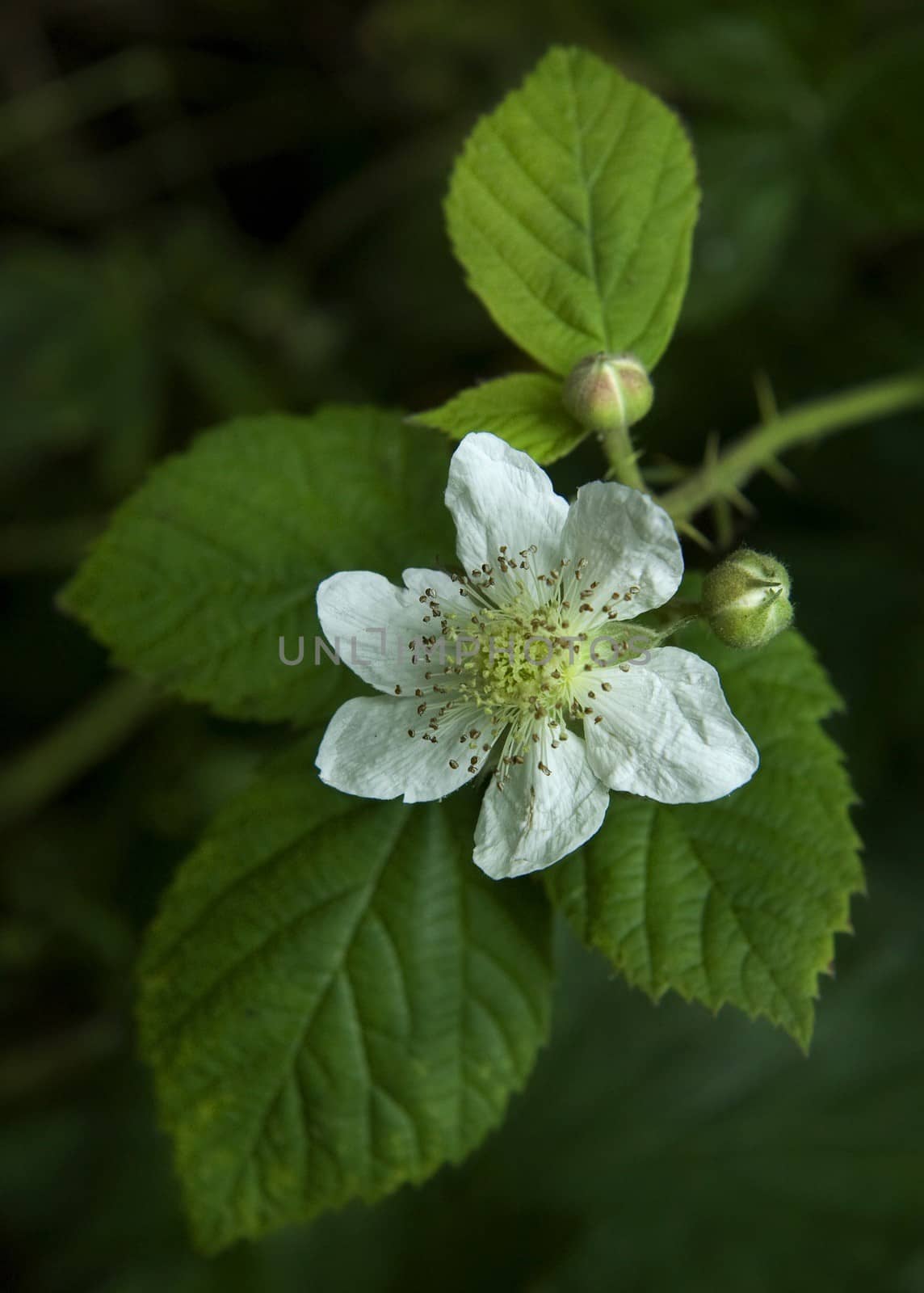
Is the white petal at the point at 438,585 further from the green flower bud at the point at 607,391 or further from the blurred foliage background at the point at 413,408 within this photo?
the blurred foliage background at the point at 413,408

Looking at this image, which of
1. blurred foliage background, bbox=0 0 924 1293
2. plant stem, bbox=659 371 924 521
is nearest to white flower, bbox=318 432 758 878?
plant stem, bbox=659 371 924 521

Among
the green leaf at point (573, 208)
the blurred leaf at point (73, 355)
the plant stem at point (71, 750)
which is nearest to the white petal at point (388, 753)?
the green leaf at point (573, 208)

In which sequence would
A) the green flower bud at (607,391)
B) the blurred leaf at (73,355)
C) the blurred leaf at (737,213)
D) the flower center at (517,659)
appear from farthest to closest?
the blurred leaf at (73,355)
the blurred leaf at (737,213)
the flower center at (517,659)
the green flower bud at (607,391)

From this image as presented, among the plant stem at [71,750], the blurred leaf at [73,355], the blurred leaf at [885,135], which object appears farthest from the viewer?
Answer: the blurred leaf at [73,355]

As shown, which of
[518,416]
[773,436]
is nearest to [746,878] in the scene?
[518,416]

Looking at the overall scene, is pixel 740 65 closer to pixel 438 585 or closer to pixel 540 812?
pixel 438 585

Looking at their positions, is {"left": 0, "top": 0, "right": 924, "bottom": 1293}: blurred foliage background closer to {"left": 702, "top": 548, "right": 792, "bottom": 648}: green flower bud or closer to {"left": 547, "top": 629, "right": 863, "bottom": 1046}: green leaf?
{"left": 547, "top": 629, "right": 863, "bottom": 1046}: green leaf
